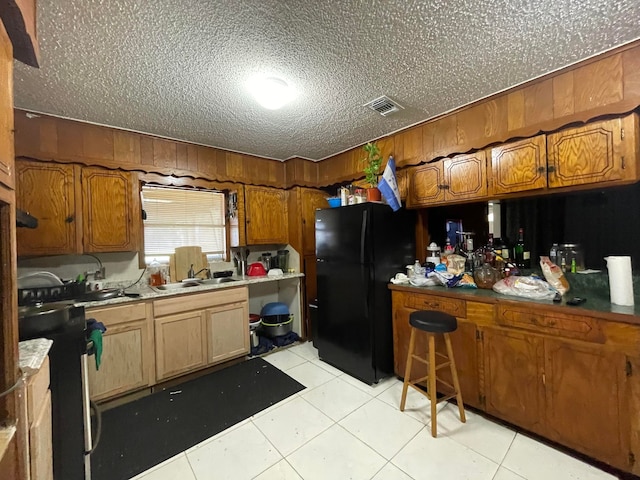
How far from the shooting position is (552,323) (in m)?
1.57

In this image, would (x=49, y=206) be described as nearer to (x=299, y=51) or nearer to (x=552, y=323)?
(x=299, y=51)

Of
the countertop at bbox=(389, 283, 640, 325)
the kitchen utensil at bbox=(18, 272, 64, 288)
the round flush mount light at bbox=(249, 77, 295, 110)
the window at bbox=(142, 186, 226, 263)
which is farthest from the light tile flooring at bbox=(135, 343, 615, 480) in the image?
the round flush mount light at bbox=(249, 77, 295, 110)

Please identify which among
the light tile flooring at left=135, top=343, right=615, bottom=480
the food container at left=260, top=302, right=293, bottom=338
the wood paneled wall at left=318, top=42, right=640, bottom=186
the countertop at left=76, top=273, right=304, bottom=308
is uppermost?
the wood paneled wall at left=318, top=42, right=640, bottom=186

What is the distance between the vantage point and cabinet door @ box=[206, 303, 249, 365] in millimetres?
2615

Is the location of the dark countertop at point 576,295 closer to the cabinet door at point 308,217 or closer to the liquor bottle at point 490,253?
the liquor bottle at point 490,253

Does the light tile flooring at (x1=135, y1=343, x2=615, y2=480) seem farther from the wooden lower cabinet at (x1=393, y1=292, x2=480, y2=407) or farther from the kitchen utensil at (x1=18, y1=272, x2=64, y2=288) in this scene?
the kitchen utensil at (x1=18, y1=272, x2=64, y2=288)

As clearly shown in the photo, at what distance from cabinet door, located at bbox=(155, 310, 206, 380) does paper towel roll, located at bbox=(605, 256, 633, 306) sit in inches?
124

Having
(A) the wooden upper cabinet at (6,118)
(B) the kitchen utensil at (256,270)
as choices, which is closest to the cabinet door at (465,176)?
(B) the kitchen utensil at (256,270)

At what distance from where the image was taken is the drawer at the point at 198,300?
2336 mm

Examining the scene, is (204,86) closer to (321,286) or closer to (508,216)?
(321,286)

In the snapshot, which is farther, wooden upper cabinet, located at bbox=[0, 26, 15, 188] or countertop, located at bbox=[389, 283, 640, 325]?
countertop, located at bbox=[389, 283, 640, 325]

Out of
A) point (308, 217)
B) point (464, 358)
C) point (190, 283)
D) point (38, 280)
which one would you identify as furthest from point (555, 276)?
point (38, 280)

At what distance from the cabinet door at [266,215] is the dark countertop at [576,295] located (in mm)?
1822

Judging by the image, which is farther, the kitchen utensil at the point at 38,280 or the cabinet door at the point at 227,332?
the cabinet door at the point at 227,332
